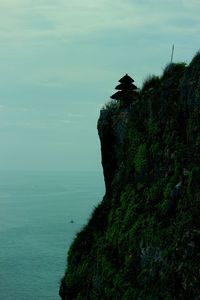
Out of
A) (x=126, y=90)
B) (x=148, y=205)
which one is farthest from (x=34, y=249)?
(x=148, y=205)

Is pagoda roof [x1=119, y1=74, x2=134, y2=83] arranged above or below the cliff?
above

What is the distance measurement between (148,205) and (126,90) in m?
8.44

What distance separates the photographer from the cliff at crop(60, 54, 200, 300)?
17109 mm

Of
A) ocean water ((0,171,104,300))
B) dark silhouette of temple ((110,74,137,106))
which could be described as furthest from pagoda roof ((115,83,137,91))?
ocean water ((0,171,104,300))

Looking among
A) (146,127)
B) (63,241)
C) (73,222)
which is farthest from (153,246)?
(73,222)

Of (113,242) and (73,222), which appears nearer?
(113,242)

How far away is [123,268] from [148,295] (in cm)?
314

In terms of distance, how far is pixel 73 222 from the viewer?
16062cm

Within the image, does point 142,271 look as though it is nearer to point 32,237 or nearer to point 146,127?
point 146,127

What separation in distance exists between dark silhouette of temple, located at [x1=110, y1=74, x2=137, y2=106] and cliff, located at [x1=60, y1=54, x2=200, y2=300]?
55 centimetres

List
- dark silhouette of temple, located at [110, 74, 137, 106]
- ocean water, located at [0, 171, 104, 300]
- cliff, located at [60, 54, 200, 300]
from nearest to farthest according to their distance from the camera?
cliff, located at [60, 54, 200, 300], dark silhouette of temple, located at [110, 74, 137, 106], ocean water, located at [0, 171, 104, 300]

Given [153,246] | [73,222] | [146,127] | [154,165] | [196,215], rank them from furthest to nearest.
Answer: [73,222] < [146,127] < [154,165] < [153,246] < [196,215]

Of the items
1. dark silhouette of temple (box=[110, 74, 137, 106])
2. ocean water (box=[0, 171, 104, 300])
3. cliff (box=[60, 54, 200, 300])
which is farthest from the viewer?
ocean water (box=[0, 171, 104, 300])

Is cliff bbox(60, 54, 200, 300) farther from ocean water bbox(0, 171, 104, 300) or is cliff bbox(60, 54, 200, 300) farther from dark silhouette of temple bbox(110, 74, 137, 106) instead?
ocean water bbox(0, 171, 104, 300)
